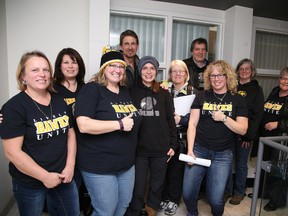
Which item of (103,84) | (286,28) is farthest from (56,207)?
(286,28)

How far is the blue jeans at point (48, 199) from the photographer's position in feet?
4.01

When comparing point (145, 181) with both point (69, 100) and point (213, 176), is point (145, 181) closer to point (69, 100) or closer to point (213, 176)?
point (213, 176)

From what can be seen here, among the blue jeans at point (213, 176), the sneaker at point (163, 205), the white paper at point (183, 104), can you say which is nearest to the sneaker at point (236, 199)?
the blue jeans at point (213, 176)

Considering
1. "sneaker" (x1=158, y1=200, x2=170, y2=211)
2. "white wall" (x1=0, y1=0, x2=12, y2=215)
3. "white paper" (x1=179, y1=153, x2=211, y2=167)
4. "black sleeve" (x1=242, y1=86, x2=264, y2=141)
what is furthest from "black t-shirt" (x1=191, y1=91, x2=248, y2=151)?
"white wall" (x1=0, y1=0, x2=12, y2=215)

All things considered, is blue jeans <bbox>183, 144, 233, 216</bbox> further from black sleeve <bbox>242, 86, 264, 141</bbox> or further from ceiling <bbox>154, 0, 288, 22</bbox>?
ceiling <bbox>154, 0, 288, 22</bbox>

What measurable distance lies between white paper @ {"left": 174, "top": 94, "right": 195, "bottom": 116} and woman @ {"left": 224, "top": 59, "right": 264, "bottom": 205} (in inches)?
27.8

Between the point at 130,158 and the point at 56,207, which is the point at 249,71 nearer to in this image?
the point at 130,158

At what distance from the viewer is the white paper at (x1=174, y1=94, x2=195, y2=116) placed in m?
2.00

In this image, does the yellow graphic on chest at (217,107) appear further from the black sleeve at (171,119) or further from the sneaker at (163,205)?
the sneaker at (163,205)

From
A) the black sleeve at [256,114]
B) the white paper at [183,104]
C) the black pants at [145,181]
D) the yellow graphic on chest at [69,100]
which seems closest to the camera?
the yellow graphic on chest at [69,100]

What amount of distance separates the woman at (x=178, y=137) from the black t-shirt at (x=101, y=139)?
722 mm

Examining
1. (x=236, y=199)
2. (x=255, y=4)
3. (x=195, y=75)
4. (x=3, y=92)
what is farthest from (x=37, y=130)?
(x=255, y=4)

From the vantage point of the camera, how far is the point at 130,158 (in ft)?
4.89

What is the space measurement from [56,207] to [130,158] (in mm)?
550
